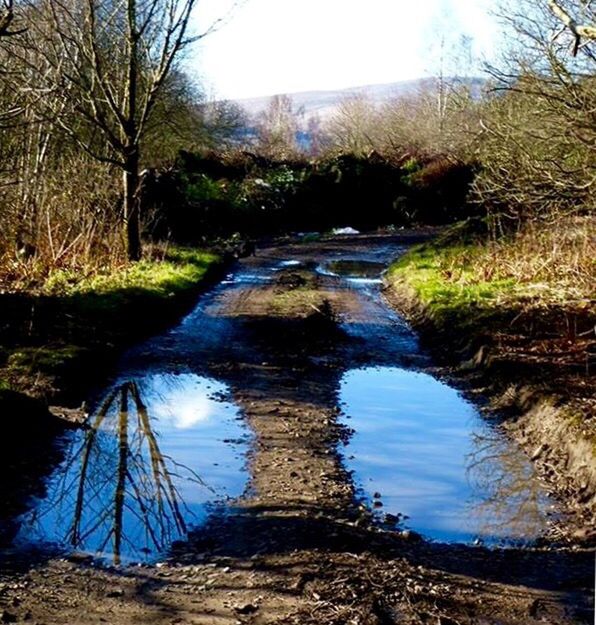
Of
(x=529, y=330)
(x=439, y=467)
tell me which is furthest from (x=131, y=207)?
(x=439, y=467)

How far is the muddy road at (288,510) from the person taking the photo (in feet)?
16.3

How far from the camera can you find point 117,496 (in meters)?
6.67

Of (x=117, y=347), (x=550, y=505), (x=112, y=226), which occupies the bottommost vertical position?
(x=550, y=505)

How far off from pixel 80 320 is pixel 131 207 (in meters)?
6.46

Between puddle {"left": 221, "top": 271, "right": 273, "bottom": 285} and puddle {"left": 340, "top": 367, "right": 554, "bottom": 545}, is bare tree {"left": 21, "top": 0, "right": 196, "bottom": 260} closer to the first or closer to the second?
puddle {"left": 221, "top": 271, "right": 273, "bottom": 285}

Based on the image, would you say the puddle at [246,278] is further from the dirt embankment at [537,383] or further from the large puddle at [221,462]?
the large puddle at [221,462]

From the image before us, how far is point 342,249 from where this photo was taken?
29219 millimetres

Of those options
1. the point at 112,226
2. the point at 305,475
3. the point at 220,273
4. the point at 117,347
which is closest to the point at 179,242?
the point at 220,273

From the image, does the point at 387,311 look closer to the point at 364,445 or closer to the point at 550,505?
the point at 364,445

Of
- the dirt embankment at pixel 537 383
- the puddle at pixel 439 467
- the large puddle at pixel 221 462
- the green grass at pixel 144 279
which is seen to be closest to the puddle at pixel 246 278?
the green grass at pixel 144 279

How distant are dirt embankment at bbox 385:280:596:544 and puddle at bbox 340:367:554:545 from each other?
9.4 inches

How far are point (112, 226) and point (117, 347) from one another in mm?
7385

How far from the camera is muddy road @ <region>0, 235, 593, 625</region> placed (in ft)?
16.3

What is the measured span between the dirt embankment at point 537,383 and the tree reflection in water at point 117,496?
121 inches
